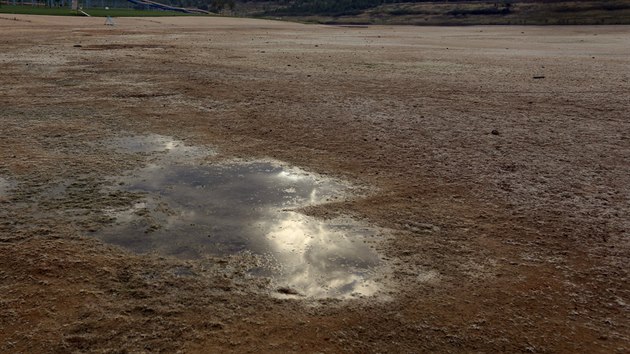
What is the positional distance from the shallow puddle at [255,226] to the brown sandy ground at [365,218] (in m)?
0.18

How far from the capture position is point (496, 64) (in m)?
18.4

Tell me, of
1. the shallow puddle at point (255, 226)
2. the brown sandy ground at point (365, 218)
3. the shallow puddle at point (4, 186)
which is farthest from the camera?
the shallow puddle at point (4, 186)

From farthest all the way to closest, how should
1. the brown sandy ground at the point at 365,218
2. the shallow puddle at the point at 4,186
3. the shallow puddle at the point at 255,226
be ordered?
the shallow puddle at the point at 4,186, the shallow puddle at the point at 255,226, the brown sandy ground at the point at 365,218

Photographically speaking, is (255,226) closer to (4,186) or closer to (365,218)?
(365,218)

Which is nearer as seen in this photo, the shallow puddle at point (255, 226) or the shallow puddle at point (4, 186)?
the shallow puddle at point (255, 226)

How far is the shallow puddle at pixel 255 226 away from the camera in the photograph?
3980 millimetres

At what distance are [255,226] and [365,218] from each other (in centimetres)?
101

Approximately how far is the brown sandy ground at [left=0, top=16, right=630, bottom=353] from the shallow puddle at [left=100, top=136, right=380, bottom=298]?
18 cm

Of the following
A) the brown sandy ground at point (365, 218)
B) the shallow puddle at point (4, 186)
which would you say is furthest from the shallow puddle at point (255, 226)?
the shallow puddle at point (4, 186)

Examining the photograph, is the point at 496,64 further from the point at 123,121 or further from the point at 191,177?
the point at 191,177

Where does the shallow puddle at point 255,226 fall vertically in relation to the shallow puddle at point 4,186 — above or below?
below

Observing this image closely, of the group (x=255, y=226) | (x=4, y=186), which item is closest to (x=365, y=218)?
(x=255, y=226)

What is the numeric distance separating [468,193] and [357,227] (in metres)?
1.53

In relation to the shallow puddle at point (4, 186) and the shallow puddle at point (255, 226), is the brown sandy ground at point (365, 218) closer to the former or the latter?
the shallow puddle at point (4, 186)
